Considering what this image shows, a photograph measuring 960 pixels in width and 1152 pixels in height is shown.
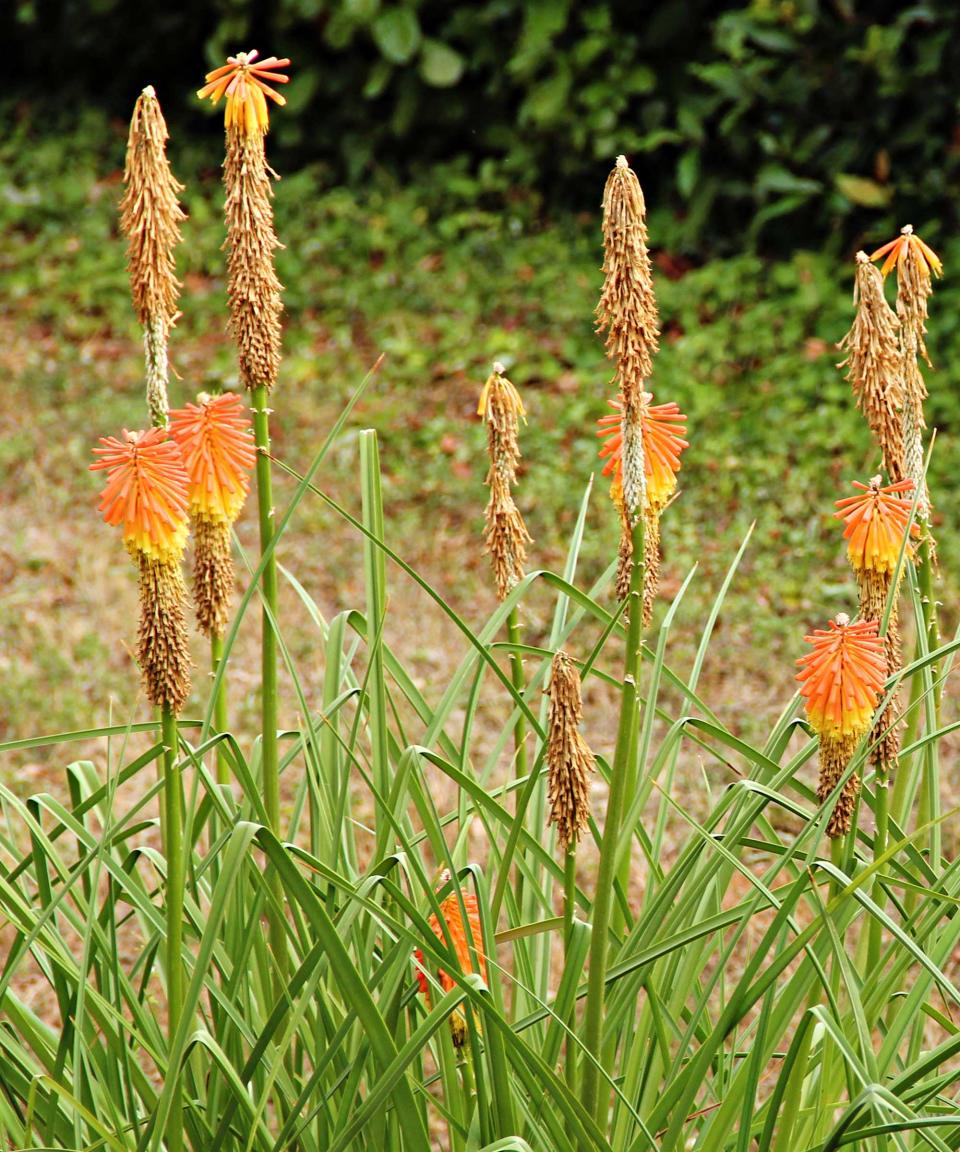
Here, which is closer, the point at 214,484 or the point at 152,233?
the point at 152,233

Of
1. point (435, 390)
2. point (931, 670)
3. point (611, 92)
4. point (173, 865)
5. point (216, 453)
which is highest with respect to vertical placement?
point (611, 92)

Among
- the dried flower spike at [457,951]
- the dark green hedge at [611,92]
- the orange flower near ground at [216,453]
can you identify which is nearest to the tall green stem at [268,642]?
the orange flower near ground at [216,453]

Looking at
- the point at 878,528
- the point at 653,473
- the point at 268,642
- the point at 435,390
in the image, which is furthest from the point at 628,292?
the point at 435,390

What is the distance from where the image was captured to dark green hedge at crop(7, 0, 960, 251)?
21.3ft

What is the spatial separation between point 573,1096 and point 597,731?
3.14 m

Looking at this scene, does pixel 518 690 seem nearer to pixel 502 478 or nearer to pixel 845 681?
pixel 502 478

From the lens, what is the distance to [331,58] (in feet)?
26.9

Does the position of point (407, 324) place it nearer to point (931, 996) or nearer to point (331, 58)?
point (331, 58)

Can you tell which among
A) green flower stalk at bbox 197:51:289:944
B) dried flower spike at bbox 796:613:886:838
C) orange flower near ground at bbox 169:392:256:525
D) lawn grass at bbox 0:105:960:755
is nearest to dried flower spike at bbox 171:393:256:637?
orange flower near ground at bbox 169:392:256:525

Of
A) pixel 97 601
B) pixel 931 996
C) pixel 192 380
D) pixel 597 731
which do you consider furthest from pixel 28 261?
pixel 931 996

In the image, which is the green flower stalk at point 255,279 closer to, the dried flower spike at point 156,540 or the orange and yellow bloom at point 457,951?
the dried flower spike at point 156,540

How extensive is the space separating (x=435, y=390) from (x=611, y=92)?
1671 mm

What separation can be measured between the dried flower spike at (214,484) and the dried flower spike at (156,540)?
0.16m

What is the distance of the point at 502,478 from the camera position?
196 cm
